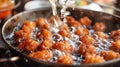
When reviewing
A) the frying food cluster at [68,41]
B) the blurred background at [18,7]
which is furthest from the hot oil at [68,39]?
the blurred background at [18,7]

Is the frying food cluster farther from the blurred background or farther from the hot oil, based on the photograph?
the blurred background

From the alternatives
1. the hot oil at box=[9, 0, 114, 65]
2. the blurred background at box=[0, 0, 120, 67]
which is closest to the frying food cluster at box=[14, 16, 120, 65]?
the hot oil at box=[9, 0, 114, 65]

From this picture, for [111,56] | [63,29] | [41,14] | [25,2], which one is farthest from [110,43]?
[25,2]

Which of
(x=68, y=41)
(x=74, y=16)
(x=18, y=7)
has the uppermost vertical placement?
(x=18, y=7)

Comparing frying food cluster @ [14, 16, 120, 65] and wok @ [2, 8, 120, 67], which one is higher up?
wok @ [2, 8, 120, 67]

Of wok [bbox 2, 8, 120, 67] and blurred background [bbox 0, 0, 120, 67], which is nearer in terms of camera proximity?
blurred background [bbox 0, 0, 120, 67]

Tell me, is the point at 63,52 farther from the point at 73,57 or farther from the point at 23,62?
the point at 23,62

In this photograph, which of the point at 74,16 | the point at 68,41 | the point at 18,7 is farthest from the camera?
the point at 18,7

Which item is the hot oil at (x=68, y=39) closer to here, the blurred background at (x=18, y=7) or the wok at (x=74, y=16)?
the wok at (x=74, y=16)

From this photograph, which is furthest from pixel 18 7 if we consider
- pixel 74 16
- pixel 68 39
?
pixel 68 39

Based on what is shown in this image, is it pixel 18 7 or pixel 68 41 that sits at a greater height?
pixel 18 7

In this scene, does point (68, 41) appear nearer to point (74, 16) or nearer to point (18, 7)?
point (74, 16)
